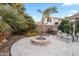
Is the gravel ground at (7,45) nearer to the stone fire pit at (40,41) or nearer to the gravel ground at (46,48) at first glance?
the gravel ground at (46,48)

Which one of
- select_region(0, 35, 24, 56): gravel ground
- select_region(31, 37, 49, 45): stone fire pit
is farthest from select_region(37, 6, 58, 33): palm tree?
select_region(0, 35, 24, 56): gravel ground

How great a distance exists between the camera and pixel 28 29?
3102mm

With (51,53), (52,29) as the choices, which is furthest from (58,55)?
(52,29)

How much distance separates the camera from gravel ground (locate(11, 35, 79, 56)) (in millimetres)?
3055

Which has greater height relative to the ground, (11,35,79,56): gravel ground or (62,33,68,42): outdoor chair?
(62,33,68,42): outdoor chair

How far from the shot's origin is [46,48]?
3.09 m

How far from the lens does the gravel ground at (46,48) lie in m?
3.05

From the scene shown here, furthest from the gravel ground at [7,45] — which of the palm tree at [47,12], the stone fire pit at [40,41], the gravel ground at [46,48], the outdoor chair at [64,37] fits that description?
the outdoor chair at [64,37]

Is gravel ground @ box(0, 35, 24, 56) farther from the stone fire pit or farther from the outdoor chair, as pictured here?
the outdoor chair

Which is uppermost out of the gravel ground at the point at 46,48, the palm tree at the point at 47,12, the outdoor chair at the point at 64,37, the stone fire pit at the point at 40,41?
the palm tree at the point at 47,12

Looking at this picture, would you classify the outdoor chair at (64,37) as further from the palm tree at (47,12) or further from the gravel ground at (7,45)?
the gravel ground at (7,45)

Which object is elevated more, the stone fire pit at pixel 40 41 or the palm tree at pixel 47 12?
the palm tree at pixel 47 12

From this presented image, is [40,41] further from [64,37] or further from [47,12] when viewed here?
[47,12]

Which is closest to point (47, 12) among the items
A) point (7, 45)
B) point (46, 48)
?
point (46, 48)
